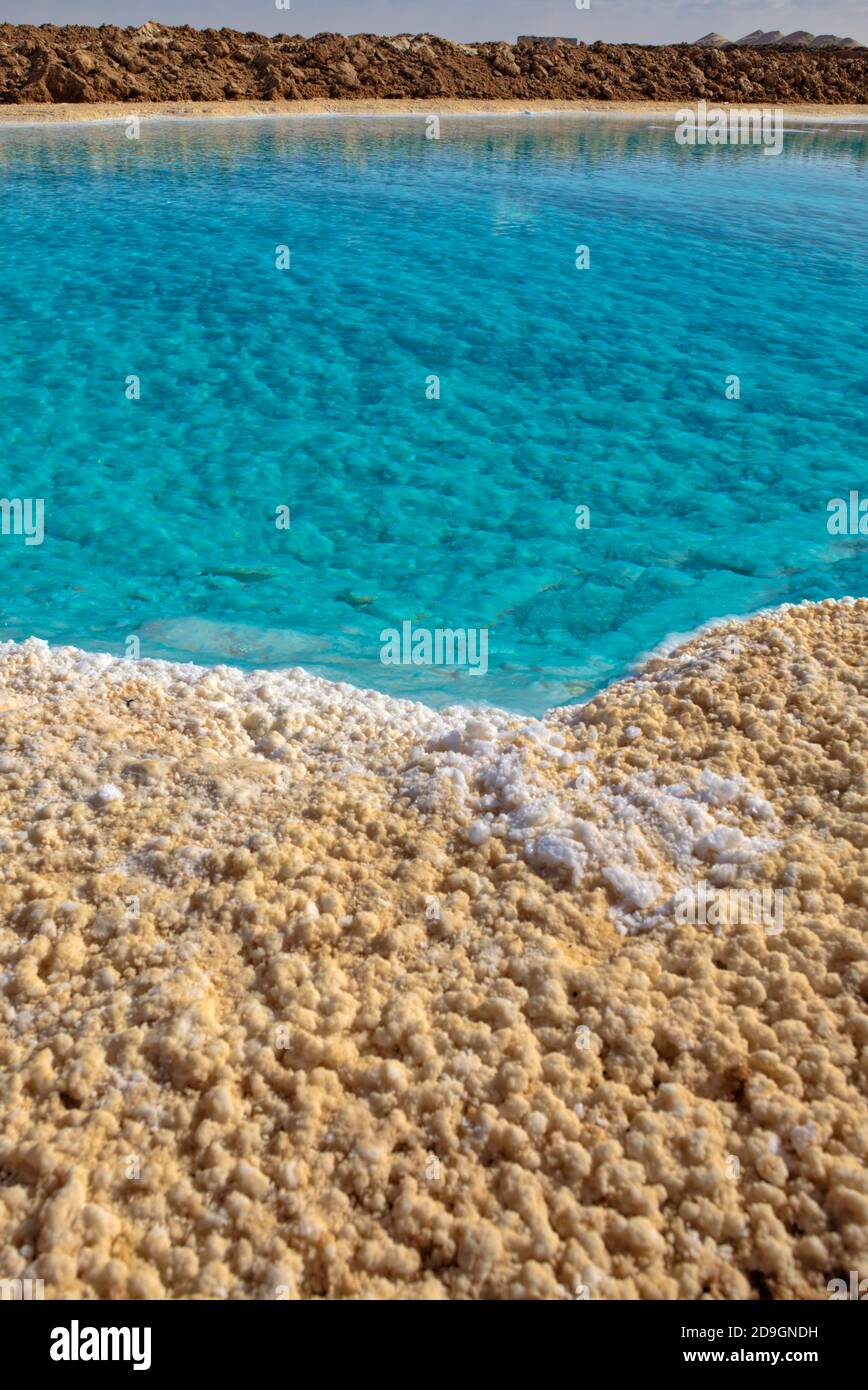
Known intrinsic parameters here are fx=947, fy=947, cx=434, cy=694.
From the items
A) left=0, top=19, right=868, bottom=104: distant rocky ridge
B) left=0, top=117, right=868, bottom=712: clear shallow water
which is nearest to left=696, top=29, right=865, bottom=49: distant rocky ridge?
left=0, top=19, right=868, bottom=104: distant rocky ridge

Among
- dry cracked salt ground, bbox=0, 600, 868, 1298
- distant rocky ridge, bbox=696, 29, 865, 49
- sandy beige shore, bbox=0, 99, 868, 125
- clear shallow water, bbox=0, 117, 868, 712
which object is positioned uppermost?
distant rocky ridge, bbox=696, 29, 865, 49

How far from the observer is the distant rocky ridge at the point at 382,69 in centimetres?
4184

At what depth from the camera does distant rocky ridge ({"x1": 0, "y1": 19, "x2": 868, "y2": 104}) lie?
41844 mm

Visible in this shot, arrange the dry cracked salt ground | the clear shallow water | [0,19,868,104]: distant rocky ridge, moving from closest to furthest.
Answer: the dry cracked salt ground → the clear shallow water → [0,19,868,104]: distant rocky ridge

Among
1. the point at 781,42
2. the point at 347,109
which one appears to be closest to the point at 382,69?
the point at 347,109

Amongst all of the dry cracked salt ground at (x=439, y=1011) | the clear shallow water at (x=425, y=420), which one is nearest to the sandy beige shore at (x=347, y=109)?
the clear shallow water at (x=425, y=420)

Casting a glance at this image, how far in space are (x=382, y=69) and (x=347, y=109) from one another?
9.64 meters

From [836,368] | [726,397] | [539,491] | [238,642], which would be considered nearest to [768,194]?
[836,368]

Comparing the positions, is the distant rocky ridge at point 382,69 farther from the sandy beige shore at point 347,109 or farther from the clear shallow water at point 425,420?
the clear shallow water at point 425,420

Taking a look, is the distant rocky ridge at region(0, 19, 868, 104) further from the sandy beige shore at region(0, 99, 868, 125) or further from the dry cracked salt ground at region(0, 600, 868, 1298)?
the dry cracked salt ground at region(0, 600, 868, 1298)

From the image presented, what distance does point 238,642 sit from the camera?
26.4 feet

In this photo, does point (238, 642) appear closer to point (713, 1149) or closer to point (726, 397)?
point (713, 1149)

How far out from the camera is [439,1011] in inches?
154

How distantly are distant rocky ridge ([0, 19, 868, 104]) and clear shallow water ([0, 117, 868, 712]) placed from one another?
77.3 ft
